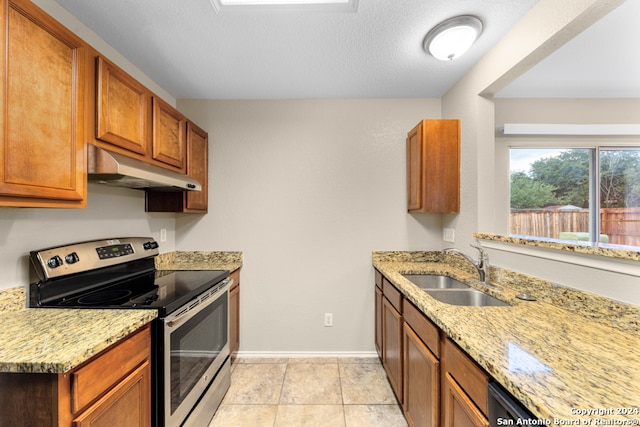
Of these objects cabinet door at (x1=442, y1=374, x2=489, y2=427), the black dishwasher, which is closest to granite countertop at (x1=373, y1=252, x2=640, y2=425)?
the black dishwasher

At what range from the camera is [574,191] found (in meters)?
2.54

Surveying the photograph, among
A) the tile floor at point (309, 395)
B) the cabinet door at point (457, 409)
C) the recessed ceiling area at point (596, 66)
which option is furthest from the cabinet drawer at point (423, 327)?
the recessed ceiling area at point (596, 66)

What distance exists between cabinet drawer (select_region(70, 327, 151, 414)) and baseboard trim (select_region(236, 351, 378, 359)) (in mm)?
1454

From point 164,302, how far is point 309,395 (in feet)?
4.32

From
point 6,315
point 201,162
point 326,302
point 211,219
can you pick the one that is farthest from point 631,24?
point 6,315

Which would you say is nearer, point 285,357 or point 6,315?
point 6,315

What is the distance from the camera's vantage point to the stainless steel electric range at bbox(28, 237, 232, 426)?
3.94 ft

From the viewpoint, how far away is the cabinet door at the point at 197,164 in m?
2.14

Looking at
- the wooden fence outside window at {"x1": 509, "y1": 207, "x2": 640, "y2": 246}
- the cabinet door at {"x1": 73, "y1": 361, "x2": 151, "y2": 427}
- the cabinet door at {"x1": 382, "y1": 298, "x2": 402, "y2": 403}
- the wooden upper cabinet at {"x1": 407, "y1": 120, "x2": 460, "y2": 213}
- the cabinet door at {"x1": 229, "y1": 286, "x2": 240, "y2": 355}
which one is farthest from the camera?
the wooden fence outside window at {"x1": 509, "y1": 207, "x2": 640, "y2": 246}

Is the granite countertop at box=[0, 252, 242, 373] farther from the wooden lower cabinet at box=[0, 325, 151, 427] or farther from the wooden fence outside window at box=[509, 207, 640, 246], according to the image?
the wooden fence outside window at box=[509, 207, 640, 246]

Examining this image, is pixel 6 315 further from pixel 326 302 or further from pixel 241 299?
pixel 326 302

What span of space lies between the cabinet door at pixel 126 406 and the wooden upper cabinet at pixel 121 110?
1137 mm

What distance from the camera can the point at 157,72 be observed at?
202 centimetres

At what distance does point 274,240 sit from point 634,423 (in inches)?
87.5
